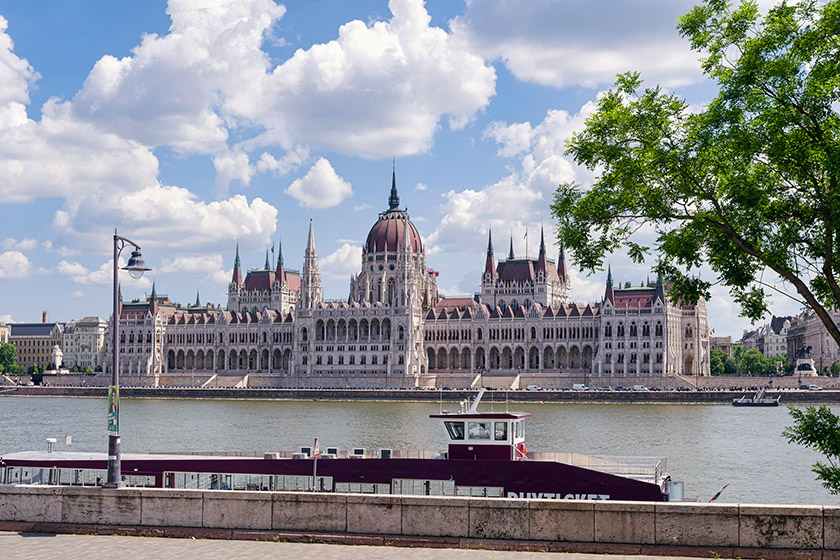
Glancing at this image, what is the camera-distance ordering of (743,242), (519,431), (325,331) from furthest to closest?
1. (325,331)
2. (519,431)
3. (743,242)

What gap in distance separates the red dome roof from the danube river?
74284 millimetres

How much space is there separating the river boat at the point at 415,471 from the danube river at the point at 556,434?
8245 millimetres

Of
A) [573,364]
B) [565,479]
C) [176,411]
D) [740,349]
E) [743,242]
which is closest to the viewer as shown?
[743,242]

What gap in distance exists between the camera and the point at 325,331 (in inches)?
6698

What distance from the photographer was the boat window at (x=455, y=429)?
3009cm

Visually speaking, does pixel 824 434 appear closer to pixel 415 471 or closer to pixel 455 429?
pixel 415 471

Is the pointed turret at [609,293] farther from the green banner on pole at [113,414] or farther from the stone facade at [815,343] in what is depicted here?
the green banner on pole at [113,414]

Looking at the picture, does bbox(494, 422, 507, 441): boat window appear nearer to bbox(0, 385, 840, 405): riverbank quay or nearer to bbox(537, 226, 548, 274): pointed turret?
bbox(0, 385, 840, 405): riverbank quay


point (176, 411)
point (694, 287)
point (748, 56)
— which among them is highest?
point (748, 56)

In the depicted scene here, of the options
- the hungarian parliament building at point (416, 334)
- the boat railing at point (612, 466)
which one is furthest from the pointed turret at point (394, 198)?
the boat railing at point (612, 466)

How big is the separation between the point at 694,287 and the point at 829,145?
3.35 meters

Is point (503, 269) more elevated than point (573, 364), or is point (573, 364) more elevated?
point (503, 269)

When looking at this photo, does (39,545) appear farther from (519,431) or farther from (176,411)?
(176,411)

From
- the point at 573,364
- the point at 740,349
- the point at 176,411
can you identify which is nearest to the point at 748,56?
the point at 176,411
